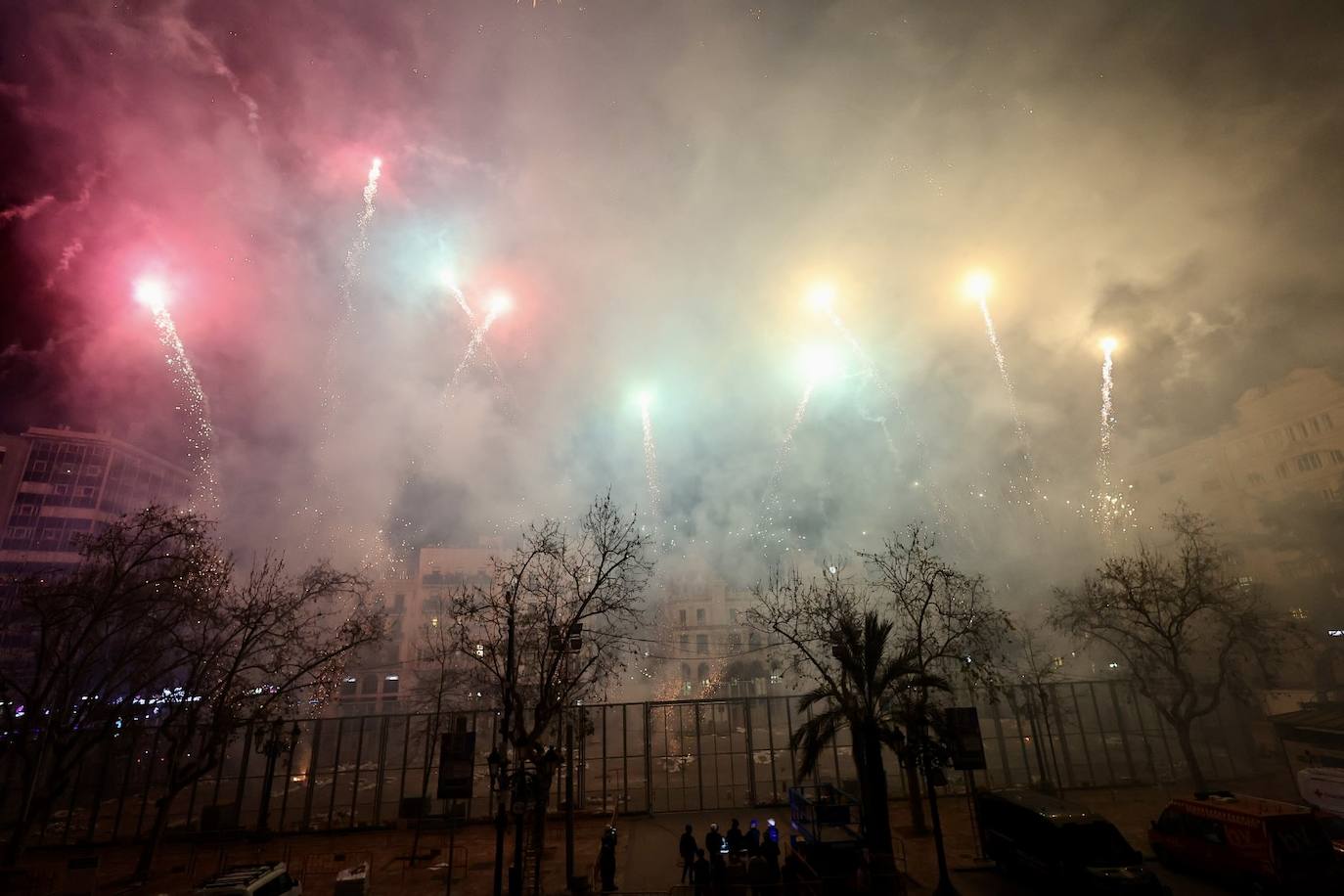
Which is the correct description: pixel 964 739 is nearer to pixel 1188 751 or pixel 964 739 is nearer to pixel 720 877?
pixel 720 877

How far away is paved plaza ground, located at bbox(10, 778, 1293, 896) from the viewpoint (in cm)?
1866

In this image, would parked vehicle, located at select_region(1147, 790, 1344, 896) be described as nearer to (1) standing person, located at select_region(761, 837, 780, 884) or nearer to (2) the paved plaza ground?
(2) the paved plaza ground

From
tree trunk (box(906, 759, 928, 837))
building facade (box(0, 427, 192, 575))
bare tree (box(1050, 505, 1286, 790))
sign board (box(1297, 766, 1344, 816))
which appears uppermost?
building facade (box(0, 427, 192, 575))

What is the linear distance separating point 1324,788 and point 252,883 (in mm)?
32182

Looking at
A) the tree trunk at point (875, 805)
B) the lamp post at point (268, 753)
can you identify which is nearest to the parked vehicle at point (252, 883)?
the lamp post at point (268, 753)

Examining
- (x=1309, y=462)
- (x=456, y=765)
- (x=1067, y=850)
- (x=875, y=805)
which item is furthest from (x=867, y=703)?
(x=1309, y=462)

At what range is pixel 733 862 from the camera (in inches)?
712

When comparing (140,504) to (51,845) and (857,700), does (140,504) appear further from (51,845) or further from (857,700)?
(857,700)

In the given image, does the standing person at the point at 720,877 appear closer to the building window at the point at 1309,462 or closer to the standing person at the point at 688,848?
the standing person at the point at 688,848

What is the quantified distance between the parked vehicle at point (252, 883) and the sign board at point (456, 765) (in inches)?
196

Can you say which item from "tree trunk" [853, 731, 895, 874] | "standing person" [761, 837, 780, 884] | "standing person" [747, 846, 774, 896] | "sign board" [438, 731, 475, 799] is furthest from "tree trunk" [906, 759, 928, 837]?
"sign board" [438, 731, 475, 799]

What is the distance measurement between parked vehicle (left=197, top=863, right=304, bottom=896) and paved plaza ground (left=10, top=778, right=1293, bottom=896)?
156 inches

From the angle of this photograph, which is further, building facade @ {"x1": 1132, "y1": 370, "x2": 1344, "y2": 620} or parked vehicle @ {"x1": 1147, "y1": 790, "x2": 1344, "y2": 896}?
building facade @ {"x1": 1132, "y1": 370, "x2": 1344, "y2": 620}

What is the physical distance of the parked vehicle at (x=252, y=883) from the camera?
14812mm
